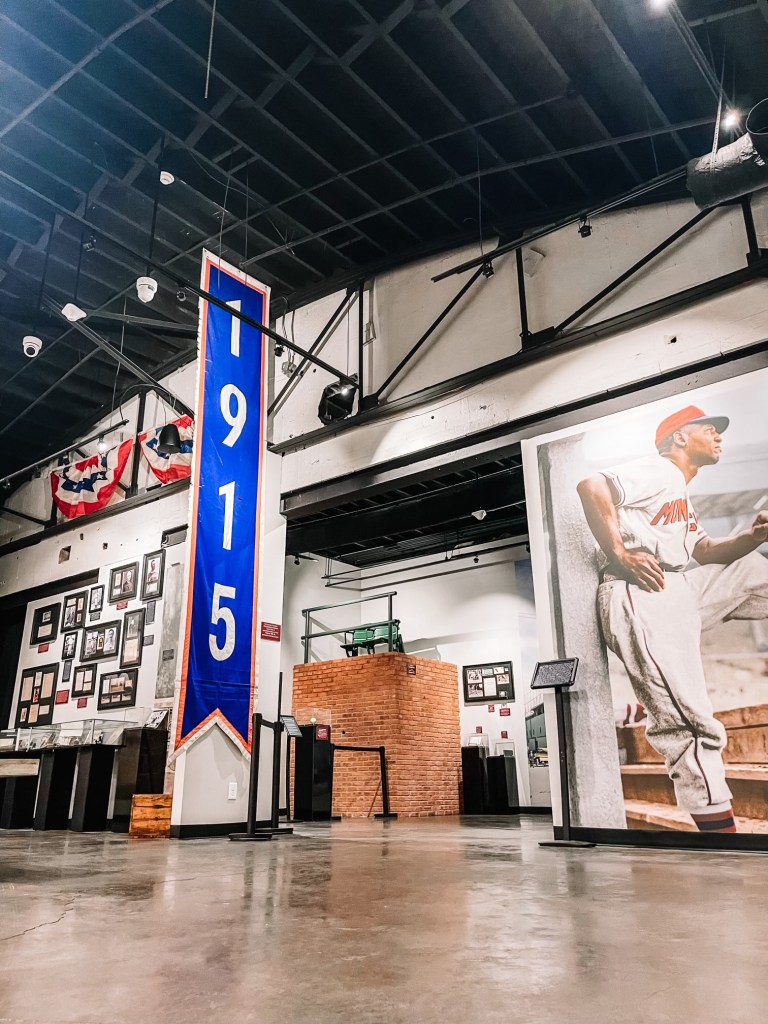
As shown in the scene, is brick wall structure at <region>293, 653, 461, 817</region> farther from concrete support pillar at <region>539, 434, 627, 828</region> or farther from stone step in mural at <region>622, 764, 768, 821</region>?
stone step in mural at <region>622, 764, 768, 821</region>

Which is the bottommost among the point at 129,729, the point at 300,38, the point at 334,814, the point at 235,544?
the point at 334,814

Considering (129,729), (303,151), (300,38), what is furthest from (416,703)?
(300,38)

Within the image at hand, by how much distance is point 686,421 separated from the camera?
5.31m

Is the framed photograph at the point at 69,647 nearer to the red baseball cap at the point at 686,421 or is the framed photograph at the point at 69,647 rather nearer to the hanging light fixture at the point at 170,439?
the hanging light fixture at the point at 170,439

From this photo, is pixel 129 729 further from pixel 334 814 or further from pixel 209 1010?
pixel 209 1010

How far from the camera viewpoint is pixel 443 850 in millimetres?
4691

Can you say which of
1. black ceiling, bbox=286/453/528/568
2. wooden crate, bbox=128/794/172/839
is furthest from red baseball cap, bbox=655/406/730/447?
wooden crate, bbox=128/794/172/839

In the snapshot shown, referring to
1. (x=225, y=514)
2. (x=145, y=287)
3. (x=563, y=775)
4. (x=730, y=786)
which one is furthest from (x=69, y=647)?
(x=730, y=786)

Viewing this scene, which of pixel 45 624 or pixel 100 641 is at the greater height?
pixel 45 624

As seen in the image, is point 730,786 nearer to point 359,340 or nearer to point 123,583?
point 359,340

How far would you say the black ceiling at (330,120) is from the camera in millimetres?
5117

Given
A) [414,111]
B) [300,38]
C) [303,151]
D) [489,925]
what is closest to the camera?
[489,925]

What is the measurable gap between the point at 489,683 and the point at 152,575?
5.86 metres

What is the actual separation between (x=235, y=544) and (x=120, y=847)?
8.98 feet
